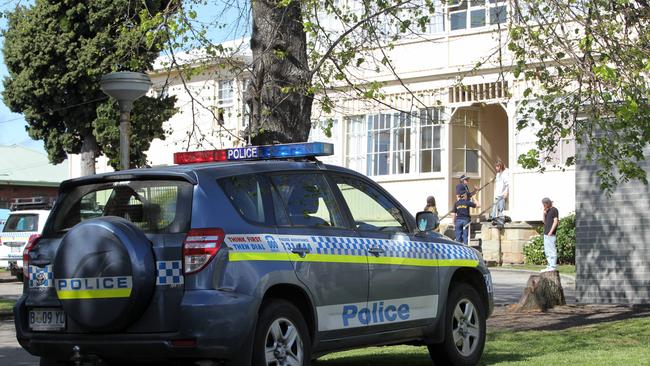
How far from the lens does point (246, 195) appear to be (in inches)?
319

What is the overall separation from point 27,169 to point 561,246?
46369 mm

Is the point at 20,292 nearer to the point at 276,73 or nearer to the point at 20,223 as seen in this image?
the point at 20,223

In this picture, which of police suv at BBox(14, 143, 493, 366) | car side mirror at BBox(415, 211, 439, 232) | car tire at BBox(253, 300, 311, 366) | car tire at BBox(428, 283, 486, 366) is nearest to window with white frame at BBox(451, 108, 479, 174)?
car tire at BBox(428, 283, 486, 366)

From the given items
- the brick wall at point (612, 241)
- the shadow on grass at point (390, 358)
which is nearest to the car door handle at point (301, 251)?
the shadow on grass at point (390, 358)

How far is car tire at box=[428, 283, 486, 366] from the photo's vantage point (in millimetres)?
9812

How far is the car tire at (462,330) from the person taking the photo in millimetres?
9812

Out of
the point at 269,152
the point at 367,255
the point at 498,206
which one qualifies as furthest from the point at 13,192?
the point at 367,255

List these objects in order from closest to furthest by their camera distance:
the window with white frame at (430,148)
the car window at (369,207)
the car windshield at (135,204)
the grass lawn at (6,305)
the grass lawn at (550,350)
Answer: the car windshield at (135,204) < the car window at (369,207) < the grass lawn at (550,350) < the grass lawn at (6,305) < the window with white frame at (430,148)

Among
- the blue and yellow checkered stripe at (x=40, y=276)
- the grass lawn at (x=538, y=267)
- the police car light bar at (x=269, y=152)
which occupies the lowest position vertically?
the grass lawn at (x=538, y=267)

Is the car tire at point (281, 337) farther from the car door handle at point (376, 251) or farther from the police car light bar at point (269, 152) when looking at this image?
the police car light bar at point (269, 152)

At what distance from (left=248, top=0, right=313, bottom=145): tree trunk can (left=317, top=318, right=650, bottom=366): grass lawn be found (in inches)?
102

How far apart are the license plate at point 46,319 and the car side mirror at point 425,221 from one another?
310cm

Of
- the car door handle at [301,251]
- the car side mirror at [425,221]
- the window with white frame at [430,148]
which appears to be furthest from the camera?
the window with white frame at [430,148]

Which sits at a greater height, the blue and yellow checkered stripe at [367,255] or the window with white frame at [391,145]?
the window with white frame at [391,145]
